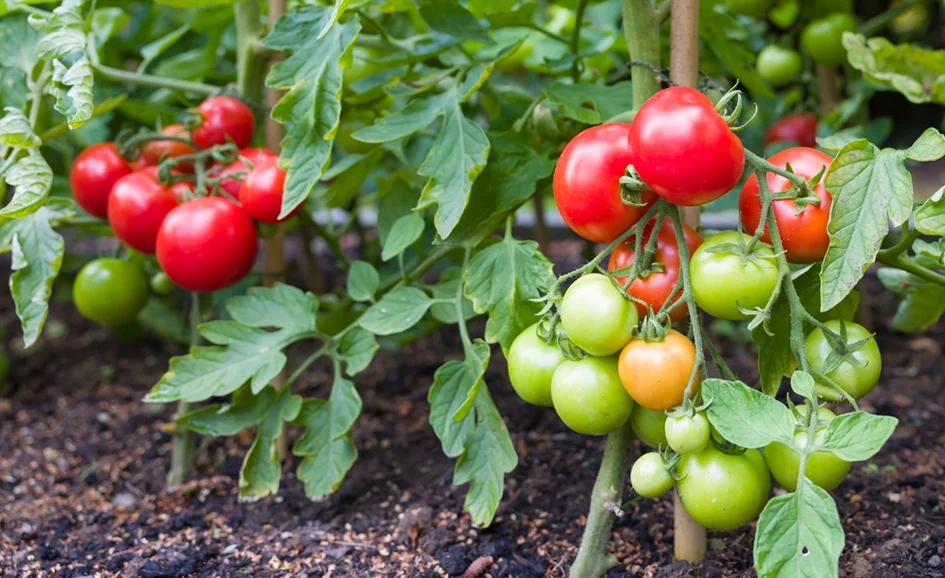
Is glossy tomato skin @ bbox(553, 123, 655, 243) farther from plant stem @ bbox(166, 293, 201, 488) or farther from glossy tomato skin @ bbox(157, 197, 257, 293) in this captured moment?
plant stem @ bbox(166, 293, 201, 488)

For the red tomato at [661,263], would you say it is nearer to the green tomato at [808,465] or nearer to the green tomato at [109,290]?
the green tomato at [808,465]

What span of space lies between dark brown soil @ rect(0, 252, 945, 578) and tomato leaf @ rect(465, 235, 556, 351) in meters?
0.29

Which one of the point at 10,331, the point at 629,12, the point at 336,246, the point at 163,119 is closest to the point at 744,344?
the point at 336,246

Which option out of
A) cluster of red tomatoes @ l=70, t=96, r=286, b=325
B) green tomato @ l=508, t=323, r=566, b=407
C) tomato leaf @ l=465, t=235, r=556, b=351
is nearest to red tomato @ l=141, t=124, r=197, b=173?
cluster of red tomatoes @ l=70, t=96, r=286, b=325

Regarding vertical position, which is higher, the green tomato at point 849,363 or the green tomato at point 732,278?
the green tomato at point 732,278

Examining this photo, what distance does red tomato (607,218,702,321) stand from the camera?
0.82 metres

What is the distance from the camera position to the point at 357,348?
1.10 m

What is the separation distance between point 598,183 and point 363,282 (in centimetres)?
43

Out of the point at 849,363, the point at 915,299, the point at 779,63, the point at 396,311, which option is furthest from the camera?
the point at 779,63

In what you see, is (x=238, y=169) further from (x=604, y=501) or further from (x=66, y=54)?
(x=604, y=501)

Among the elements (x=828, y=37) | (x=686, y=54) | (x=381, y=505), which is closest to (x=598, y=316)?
(x=686, y=54)

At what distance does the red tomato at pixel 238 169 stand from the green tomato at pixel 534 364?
494mm

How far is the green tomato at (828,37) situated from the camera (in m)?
1.52

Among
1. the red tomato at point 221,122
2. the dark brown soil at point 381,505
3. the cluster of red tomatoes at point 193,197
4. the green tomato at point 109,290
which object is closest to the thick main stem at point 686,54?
the dark brown soil at point 381,505
